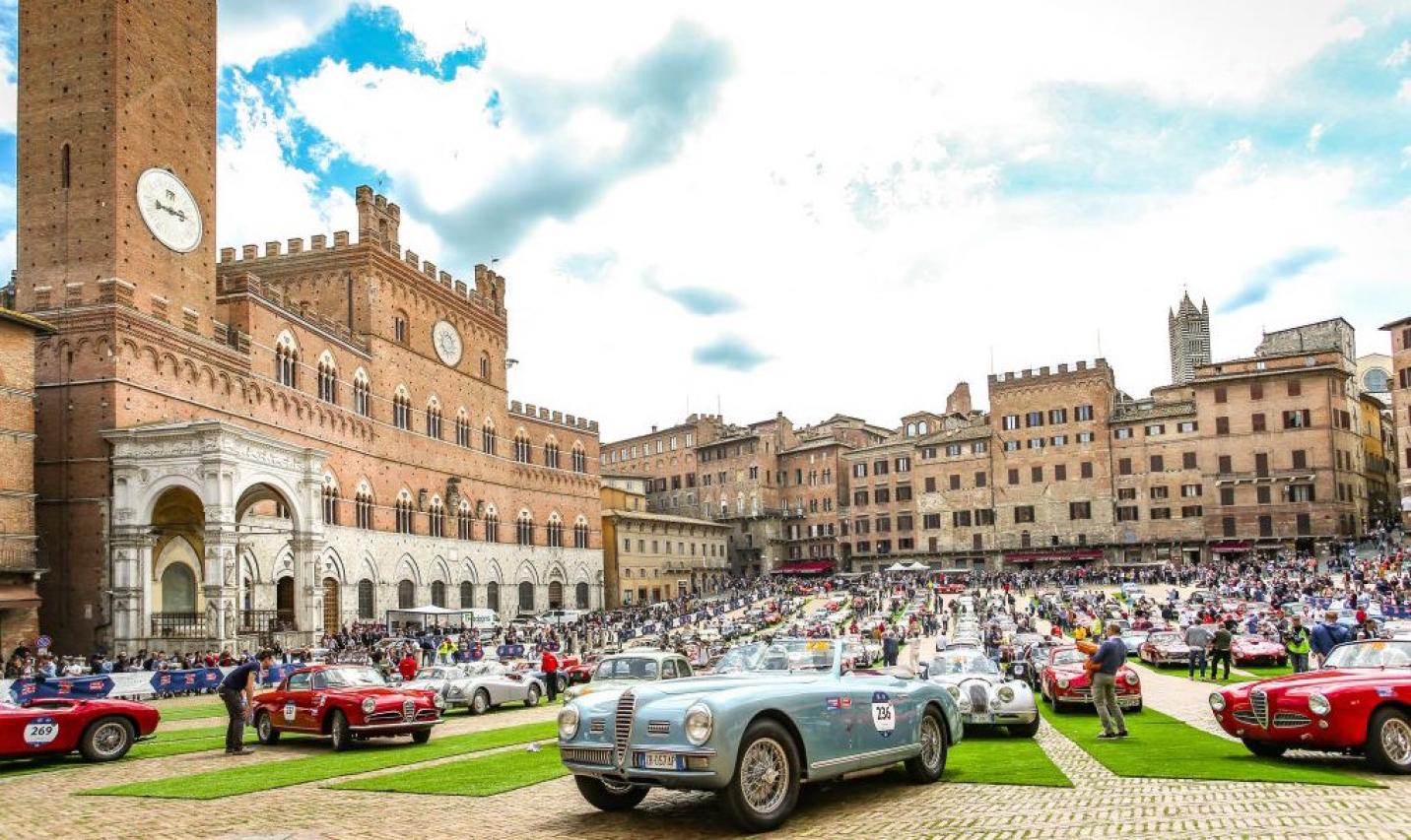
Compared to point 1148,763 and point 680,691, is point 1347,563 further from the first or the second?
point 680,691

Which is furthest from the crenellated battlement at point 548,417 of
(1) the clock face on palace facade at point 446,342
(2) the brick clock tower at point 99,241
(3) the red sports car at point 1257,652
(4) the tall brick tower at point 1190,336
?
(4) the tall brick tower at point 1190,336

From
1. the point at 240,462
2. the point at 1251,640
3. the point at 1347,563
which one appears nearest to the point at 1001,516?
the point at 1347,563

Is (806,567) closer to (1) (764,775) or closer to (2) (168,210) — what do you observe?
(2) (168,210)

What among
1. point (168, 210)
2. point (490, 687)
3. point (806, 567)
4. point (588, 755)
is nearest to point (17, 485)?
point (168, 210)

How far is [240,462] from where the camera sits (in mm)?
34594

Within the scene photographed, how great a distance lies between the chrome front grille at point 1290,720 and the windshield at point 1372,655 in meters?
2.18

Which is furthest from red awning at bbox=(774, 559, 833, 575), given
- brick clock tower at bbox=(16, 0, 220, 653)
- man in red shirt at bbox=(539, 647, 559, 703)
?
man in red shirt at bbox=(539, 647, 559, 703)

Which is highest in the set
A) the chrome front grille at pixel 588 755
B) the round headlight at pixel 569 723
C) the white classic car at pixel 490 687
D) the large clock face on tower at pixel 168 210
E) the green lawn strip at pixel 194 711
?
the large clock face on tower at pixel 168 210

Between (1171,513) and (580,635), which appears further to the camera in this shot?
(1171,513)

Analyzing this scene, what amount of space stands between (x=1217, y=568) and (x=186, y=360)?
56.0m

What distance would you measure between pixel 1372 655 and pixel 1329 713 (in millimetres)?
2527

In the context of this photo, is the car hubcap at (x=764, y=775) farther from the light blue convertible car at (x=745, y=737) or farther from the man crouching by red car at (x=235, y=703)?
the man crouching by red car at (x=235, y=703)

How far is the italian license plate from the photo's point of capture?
839cm

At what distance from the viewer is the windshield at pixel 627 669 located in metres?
16.7
